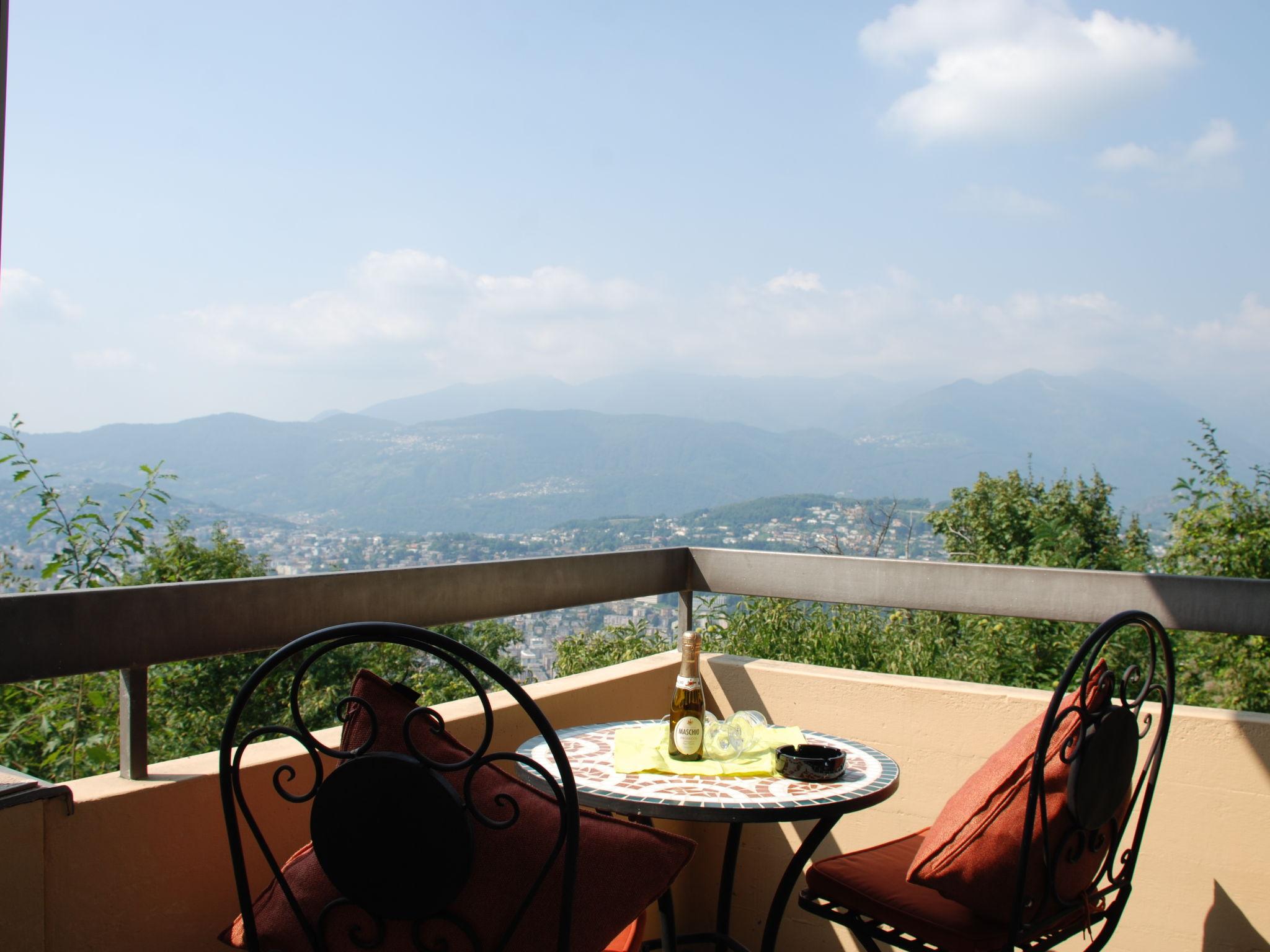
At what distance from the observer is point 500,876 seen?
1.26 metres

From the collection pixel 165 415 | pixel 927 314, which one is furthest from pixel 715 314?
pixel 165 415

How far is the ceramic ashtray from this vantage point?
1.80 meters

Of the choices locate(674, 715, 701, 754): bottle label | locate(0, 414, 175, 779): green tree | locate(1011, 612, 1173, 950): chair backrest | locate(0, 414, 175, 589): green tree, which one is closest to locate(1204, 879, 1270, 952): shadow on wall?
locate(1011, 612, 1173, 950): chair backrest

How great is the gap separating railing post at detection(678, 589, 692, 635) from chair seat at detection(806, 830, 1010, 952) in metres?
1.13

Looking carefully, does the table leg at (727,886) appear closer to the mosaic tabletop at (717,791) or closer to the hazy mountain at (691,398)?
the mosaic tabletop at (717,791)

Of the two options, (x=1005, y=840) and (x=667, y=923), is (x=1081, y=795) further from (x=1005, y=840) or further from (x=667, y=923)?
(x=667, y=923)

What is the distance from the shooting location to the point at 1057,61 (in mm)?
11828

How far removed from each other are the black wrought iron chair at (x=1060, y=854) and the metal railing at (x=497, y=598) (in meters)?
0.61

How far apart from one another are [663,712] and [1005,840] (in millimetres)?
1528

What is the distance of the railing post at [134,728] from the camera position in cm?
168

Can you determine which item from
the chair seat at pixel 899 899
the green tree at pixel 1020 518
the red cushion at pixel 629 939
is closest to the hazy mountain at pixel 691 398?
the green tree at pixel 1020 518

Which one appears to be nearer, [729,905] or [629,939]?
[629,939]

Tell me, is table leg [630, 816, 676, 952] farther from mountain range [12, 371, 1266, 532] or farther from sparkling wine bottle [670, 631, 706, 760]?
mountain range [12, 371, 1266, 532]

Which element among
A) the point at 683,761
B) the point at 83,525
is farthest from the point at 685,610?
the point at 83,525
